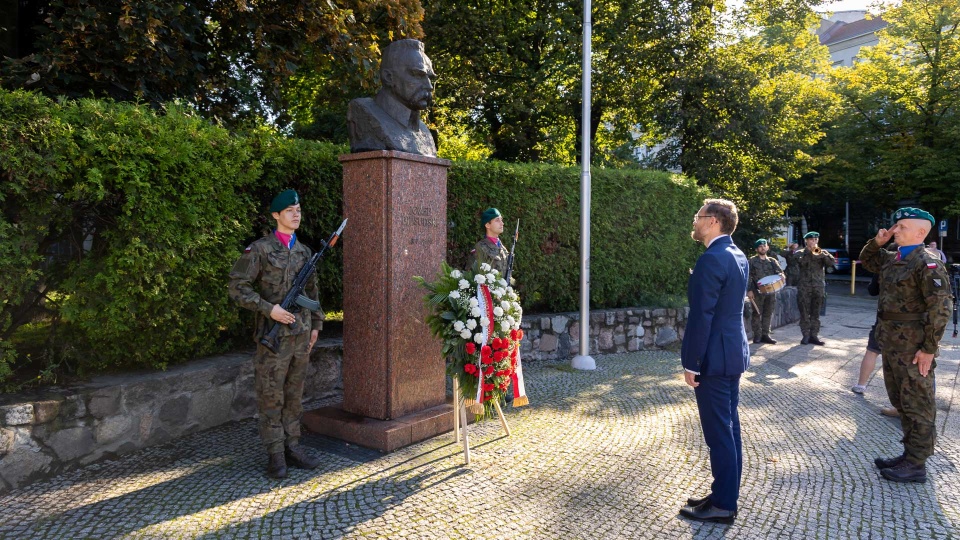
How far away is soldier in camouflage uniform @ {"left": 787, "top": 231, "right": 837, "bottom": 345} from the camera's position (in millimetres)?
11672

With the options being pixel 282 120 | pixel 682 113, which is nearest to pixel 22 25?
pixel 282 120

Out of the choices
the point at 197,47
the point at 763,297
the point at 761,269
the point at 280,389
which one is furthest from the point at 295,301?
the point at 763,297

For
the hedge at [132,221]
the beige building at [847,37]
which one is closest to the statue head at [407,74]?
the hedge at [132,221]

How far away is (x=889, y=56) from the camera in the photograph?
90.9 ft

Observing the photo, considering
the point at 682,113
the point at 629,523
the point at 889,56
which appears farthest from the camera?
the point at 889,56

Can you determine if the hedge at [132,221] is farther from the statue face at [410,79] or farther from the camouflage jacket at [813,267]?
the camouflage jacket at [813,267]

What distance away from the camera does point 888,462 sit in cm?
500

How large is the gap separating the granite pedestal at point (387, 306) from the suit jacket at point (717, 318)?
247cm

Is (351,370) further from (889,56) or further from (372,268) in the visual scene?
(889,56)

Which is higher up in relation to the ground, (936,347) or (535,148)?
(535,148)

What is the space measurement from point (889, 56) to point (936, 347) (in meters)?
28.7

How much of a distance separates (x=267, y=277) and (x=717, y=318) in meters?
3.17

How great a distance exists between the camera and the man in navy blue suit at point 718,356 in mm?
3943

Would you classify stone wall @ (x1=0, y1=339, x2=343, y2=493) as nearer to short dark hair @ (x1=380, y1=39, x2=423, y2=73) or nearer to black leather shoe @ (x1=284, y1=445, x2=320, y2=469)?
black leather shoe @ (x1=284, y1=445, x2=320, y2=469)
